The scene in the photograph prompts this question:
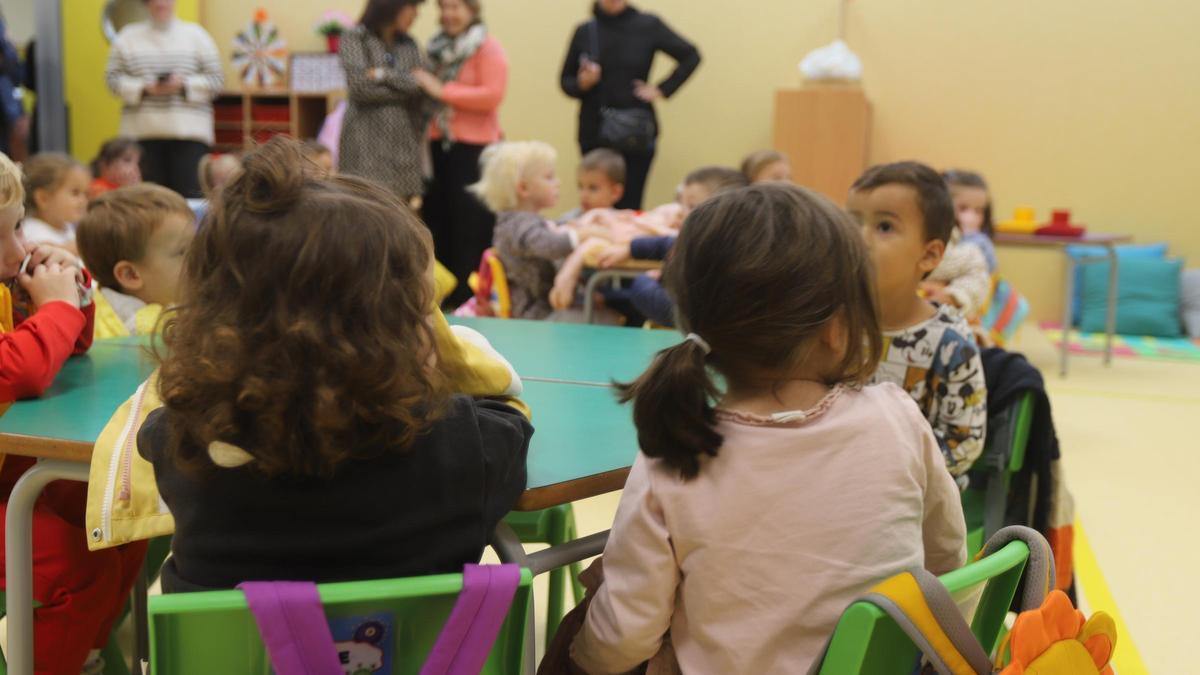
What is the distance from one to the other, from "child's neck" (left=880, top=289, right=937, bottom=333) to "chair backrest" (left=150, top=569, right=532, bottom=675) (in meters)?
1.08

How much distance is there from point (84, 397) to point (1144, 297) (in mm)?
6287

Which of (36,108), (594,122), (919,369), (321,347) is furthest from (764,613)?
(36,108)

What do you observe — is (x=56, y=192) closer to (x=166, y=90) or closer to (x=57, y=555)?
(x=166, y=90)

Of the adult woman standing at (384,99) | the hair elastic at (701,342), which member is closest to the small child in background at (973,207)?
the adult woman standing at (384,99)

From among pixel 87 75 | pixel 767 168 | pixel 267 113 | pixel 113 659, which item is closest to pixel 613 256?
pixel 767 168

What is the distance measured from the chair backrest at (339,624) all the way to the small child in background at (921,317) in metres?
1.00

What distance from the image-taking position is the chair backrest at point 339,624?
87 cm

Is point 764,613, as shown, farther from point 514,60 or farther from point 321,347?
point 514,60

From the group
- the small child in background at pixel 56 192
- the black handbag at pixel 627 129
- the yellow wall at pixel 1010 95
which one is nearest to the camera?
the small child in background at pixel 56 192

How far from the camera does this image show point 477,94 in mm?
4984

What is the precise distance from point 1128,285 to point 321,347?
6452 mm

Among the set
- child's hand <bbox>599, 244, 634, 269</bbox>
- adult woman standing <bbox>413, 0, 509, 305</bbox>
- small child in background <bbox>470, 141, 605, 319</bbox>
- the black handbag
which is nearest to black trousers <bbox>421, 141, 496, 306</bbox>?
adult woman standing <bbox>413, 0, 509, 305</bbox>

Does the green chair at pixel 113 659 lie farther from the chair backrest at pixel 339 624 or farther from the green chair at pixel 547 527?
the chair backrest at pixel 339 624

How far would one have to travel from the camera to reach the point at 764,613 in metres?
1.09
